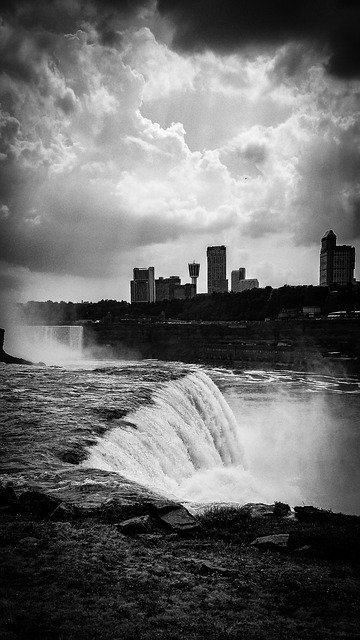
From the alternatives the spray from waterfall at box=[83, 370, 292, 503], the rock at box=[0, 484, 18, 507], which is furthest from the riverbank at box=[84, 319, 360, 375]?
the rock at box=[0, 484, 18, 507]

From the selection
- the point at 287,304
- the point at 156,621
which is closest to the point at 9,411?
the point at 156,621

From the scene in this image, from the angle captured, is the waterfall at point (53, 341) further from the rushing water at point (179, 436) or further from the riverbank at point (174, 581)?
the riverbank at point (174, 581)

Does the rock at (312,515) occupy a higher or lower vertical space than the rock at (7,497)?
lower

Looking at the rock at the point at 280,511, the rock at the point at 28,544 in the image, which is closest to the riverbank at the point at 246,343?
the rock at the point at 280,511

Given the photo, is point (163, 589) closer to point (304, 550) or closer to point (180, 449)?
point (304, 550)

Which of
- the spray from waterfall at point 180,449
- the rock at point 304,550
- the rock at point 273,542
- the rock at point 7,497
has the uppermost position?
the rock at point 7,497

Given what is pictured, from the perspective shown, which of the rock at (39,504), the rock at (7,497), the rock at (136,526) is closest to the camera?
the rock at (136,526)
